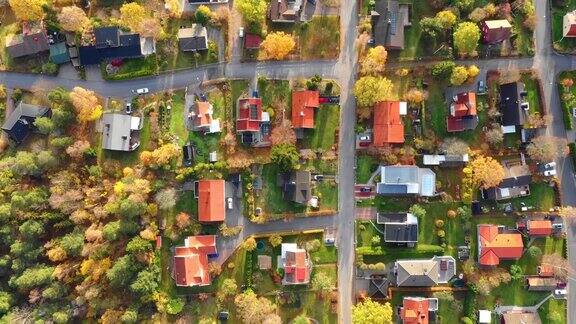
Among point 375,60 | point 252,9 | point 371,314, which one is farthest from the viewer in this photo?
point 375,60

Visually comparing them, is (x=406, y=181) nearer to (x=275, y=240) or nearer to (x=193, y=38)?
(x=275, y=240)

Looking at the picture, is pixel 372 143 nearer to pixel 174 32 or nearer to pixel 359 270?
pixel 359 270

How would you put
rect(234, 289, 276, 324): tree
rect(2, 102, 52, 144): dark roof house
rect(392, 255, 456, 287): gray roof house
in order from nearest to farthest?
rect(234, 289, 276, 324): tree < rect(392, 255, 456, 287): gray roof house < rect(2, 102, 52, 144): dark roof house

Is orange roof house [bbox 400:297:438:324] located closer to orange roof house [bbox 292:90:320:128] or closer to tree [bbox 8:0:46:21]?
orange roof house [bbox 292:90:320:128]

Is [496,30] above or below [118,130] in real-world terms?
above

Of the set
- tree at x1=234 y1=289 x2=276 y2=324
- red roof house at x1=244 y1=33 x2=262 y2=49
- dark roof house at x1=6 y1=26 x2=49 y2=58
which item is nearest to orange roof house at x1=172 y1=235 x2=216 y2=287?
tree at x1=234 y1=289 x2=276 y2=324

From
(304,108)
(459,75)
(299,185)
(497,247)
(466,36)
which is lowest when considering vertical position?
(497,247)

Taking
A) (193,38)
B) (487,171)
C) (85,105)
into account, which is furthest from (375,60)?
(85,105)

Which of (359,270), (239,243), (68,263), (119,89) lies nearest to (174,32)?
(119,89)
